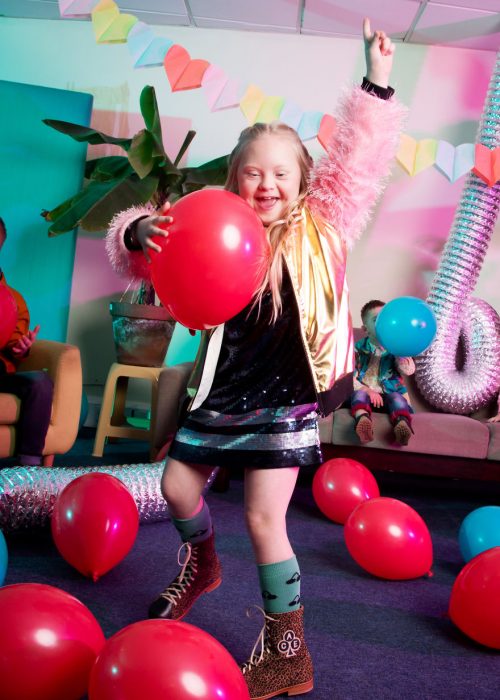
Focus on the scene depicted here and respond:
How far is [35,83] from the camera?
4.14 metres

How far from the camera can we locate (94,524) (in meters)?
1.67

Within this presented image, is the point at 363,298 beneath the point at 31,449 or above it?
above

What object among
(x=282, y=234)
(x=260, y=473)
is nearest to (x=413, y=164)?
(x=282, y=234)

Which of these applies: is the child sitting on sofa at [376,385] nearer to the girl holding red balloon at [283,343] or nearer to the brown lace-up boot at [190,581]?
the brown lace-up boot at [190,581]

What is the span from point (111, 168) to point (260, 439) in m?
2.79

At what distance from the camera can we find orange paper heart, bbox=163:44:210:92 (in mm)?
2926

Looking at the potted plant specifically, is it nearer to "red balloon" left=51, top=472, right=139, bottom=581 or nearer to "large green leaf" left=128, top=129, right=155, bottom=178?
"large green leaf" left=128, top=129, right=155, bottom=178

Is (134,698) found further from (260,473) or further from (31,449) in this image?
(31,449)

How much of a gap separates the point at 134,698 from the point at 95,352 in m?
3.40

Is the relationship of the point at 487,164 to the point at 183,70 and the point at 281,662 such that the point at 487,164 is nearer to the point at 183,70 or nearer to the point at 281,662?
the point at 183,70

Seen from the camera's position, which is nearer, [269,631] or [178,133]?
[269,631]

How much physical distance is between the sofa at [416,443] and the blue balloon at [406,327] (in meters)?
0.33

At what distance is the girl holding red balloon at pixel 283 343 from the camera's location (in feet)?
4.16

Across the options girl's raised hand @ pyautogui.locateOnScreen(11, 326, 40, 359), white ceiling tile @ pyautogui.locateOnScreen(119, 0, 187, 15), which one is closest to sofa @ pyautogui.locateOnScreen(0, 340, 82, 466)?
girl's raised hand @ pyautogui.locateOnScreen(11, 326, 40, 359)
